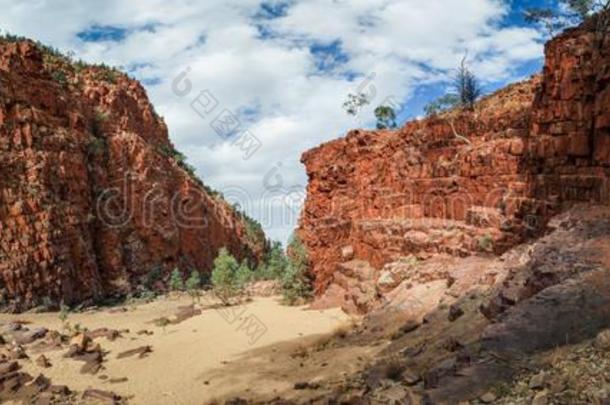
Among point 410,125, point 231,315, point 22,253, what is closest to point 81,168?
point 22,253

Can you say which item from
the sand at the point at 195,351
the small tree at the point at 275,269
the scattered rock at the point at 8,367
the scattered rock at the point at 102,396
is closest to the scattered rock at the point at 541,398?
the sand at the point at 195,351

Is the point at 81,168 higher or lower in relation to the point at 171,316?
higher

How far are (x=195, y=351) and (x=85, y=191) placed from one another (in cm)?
2871

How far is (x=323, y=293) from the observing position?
3108 centimetres

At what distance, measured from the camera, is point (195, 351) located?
21.7m

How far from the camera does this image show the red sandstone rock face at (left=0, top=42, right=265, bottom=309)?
1508 inches

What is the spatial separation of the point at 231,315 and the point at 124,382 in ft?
45.2

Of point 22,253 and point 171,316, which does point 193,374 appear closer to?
point 171,316

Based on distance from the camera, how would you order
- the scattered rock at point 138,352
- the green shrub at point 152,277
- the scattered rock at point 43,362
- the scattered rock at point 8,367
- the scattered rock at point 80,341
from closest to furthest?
the scattered rock at point 8,367 < the scattered rock at point 43,362 < the scattered rock at point 138,352 < the scattered rock at point 80,341 < the green shrub at point 152,277

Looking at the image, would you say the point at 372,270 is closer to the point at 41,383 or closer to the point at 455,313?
the point at 455,313

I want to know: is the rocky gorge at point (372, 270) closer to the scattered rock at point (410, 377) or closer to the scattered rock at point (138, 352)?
the scattered rock at point (410, 377)

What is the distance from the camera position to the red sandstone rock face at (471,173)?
17.7 meters

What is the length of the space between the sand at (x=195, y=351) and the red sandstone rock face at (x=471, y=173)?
16.0 ft

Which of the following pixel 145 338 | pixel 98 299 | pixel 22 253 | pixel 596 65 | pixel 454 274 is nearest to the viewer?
pixel 596 65
